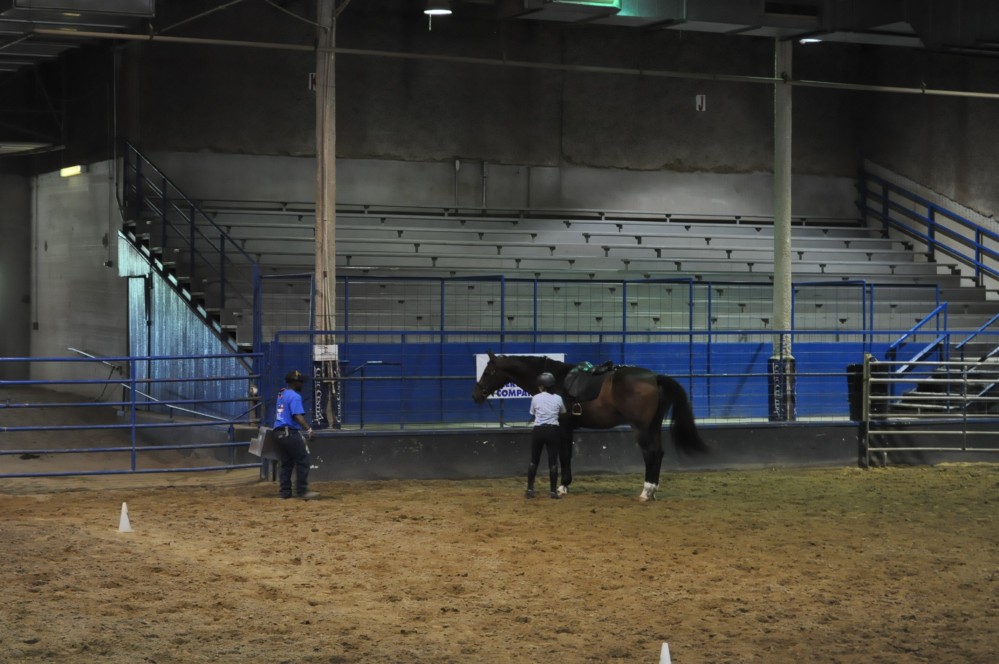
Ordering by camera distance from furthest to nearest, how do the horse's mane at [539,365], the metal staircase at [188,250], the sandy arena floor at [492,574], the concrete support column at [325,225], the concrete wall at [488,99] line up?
the concrete wall at [488,99] → the metal staircase at [188,250] → the concrete support column at [325,225] → the horse's mane at [539,365] → the sandy arena floor at [492,574]

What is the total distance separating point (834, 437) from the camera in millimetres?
19250

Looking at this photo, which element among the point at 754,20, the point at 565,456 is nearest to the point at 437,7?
the point at 565,456

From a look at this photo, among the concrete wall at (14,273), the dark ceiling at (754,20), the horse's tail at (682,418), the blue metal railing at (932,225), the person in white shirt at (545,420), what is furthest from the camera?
the blue metal railing at (932,225)

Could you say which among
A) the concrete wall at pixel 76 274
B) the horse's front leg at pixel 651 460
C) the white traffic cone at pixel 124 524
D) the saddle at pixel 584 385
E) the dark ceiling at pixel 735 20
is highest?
the dark ceiling at pixel 735 20

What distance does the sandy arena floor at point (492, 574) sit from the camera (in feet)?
28.4

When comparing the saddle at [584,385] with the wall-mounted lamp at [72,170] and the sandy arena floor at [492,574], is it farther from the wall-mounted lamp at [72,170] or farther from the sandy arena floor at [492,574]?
the wall-mounted lamp at [72,170]

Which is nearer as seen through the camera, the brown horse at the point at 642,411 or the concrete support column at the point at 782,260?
the brown horse at the point at 642,411

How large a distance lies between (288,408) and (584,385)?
11.6 feet

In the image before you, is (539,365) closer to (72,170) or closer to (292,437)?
(292,437)

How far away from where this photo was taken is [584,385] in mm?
15711

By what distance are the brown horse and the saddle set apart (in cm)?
6

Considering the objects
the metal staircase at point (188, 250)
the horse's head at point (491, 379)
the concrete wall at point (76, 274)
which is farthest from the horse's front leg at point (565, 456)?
the concrete wall at point (76, 274)

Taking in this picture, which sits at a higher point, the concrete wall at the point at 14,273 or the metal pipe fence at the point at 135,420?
the concrete wall at the point at 14,273

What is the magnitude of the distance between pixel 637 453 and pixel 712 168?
405 inches
